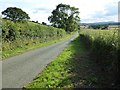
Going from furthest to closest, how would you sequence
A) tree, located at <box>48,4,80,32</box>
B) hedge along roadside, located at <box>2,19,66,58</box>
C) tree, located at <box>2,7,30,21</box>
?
tree, located at <box>48,4,80,32</box> → tree, located at <box>2,7,30,21</box> → hedge along roadside, located at <box>2,19,66,58</box>

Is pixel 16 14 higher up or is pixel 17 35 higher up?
pixel 16 14

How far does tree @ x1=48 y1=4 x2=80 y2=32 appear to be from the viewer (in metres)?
117

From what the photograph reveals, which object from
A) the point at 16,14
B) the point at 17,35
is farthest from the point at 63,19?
the point at 17,35

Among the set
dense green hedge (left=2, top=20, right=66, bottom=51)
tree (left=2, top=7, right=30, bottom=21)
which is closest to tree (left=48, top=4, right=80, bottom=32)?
tree (left=2, top=7, right=30, bottom=21)

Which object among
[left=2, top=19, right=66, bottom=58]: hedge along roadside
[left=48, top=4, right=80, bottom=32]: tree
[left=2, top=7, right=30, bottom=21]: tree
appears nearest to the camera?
[left=2, top=19, right=66, bottom=58]: hedge along roadside

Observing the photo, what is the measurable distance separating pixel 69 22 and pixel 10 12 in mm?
43929

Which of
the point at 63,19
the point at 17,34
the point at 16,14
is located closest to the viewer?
the point at 17,34

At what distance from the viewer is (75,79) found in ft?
38.1

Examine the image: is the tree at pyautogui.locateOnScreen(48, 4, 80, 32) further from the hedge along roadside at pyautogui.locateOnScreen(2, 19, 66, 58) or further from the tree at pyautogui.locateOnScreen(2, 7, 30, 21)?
the hedge along roadside at pyautogui.locateOnScreen(2, 19, 66, 58)

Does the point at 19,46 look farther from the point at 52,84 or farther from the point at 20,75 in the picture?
the point at 52,84

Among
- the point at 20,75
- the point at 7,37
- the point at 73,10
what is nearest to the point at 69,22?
the point at 73,10

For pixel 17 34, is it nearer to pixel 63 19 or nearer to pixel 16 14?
pixel 16 14

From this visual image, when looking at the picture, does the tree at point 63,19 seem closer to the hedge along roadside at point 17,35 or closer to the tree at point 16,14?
the tree at point 16,14

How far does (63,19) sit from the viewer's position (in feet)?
386
